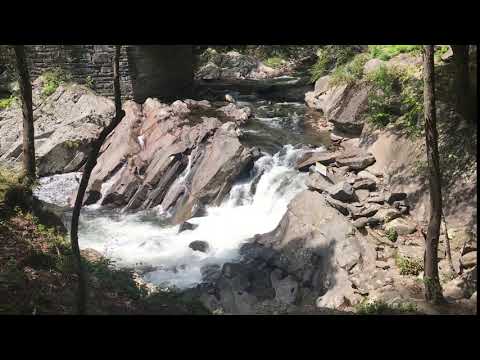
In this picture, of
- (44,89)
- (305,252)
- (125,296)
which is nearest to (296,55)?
(44,89)

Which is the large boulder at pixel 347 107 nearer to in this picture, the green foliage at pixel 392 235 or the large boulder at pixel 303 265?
the large boulder at pixel 303 265

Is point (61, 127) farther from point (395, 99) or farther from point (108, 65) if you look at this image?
point (395, 99)

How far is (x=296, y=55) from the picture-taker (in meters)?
33.0

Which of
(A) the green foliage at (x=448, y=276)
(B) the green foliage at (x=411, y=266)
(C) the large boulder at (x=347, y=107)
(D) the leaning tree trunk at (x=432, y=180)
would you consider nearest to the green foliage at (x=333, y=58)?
(C) the large boulder at (x=347, y=107)

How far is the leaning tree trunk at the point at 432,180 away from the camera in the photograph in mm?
6562

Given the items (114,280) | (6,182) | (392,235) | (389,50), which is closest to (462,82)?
(392,235)

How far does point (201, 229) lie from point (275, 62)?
21690 mm

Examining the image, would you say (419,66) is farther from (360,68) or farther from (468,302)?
(468,302)

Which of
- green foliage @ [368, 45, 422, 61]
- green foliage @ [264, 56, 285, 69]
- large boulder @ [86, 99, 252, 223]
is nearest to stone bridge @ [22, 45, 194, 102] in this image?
large boulder @ [86, 99, 252, 223]

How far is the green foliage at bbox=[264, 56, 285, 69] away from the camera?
31531 millimetres

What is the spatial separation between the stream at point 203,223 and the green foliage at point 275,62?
51.7ft

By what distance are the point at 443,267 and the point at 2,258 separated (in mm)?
7833

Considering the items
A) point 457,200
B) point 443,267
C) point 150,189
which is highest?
point 457,200

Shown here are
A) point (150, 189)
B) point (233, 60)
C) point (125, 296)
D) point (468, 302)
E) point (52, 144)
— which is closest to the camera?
point (468, 302)
